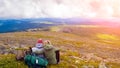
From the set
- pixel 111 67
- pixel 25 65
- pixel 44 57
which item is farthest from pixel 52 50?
pixel 111 67

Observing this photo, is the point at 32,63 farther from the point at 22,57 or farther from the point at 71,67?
the point at 71,67

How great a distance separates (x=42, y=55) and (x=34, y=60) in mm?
1215

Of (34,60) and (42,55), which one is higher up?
(42,55)

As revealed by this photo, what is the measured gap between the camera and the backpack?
2519cm

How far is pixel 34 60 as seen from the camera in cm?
2533

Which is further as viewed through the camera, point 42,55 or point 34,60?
point 42,55

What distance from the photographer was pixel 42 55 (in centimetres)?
2627

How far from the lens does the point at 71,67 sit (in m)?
28.0

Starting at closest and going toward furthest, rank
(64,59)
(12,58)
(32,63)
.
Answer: (32,63) → (12,58) → (64,59)

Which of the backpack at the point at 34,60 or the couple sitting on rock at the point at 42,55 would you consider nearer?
the backpack at the point at 34,60

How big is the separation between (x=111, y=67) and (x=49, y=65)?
8338 mm

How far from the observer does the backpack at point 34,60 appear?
25.2 meters

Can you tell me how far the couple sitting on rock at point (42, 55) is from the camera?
25.3m

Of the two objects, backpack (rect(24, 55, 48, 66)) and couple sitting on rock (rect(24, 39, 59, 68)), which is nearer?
Result: backpack (rect(24, 55, 48, 66))
